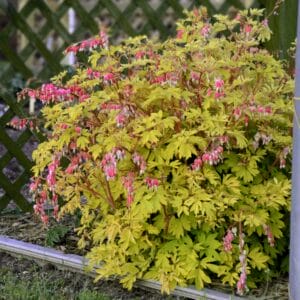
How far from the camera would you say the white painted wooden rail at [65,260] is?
3.27 m

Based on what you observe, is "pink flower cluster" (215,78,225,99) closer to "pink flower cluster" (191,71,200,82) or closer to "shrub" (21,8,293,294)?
"shrub" (21,8,293,294)

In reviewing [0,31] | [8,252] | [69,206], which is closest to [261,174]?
[69,206]

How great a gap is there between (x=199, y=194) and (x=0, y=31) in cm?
200

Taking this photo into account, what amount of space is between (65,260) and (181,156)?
3.36ft

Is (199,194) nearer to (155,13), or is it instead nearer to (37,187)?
(37,187)

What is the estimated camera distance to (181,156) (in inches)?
121

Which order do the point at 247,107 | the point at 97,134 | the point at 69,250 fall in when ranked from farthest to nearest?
the point at 69,250, the point at 97,134, the point at 247,107

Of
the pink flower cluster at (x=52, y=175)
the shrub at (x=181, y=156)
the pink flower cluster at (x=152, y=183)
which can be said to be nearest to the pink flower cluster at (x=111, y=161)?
the shrub at (x=181, y=156)

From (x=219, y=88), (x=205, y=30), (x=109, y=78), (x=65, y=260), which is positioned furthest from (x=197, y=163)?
(x=65, y=260)

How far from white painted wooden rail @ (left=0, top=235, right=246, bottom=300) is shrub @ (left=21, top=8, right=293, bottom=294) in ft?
0.20

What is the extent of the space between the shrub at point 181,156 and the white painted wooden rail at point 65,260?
0.06m

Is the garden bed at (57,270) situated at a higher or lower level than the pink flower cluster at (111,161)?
lower

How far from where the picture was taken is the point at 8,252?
3.95 metres

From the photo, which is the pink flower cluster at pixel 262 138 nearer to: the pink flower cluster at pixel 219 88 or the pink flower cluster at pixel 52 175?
the pink flower cluster at pixel 219 88
